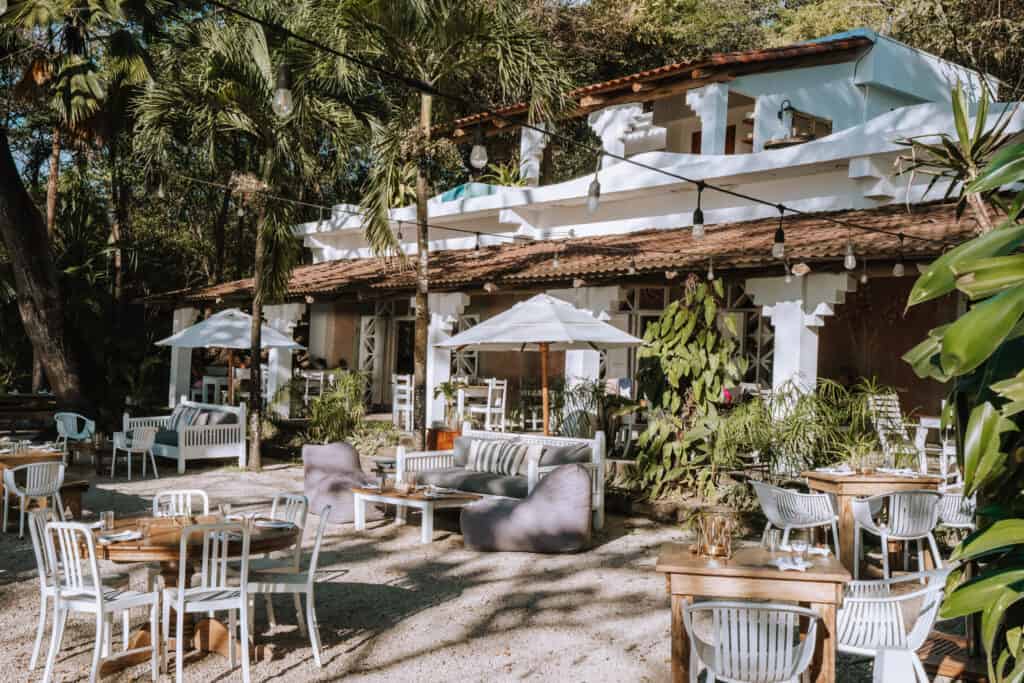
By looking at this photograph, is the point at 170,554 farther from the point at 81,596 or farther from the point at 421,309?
the point at 421,309

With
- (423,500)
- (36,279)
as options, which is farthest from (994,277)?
(36,279)

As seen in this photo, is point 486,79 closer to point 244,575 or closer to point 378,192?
point 378,192

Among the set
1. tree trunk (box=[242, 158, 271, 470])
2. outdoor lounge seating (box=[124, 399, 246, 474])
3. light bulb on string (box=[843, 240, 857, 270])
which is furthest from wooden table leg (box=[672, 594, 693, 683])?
outdoor lounge seating (box=[124, 399, 246, 474])

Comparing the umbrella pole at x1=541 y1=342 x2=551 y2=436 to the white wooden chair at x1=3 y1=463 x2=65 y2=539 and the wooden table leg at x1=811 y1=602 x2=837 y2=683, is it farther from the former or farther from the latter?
the wooden table leg at x1=811 y1=602 x2=837 y2=683

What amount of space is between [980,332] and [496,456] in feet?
30.0

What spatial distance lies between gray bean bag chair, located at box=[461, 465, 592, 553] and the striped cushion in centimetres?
185

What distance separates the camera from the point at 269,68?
13.3 metres

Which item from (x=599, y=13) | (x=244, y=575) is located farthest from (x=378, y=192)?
(x=599, y=13)

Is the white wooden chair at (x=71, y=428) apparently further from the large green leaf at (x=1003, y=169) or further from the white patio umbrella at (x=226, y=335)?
the large green leaf at (x=1003, y=169)

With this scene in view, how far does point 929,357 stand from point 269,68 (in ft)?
40.4

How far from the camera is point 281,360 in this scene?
18.0 meters

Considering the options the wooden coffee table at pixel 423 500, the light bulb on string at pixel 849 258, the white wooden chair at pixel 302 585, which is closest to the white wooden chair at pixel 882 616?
the white wooden chair at pixel 302 585

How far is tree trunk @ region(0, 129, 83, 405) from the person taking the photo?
50.1 ft

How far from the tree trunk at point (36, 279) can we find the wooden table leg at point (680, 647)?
14.0 metres
